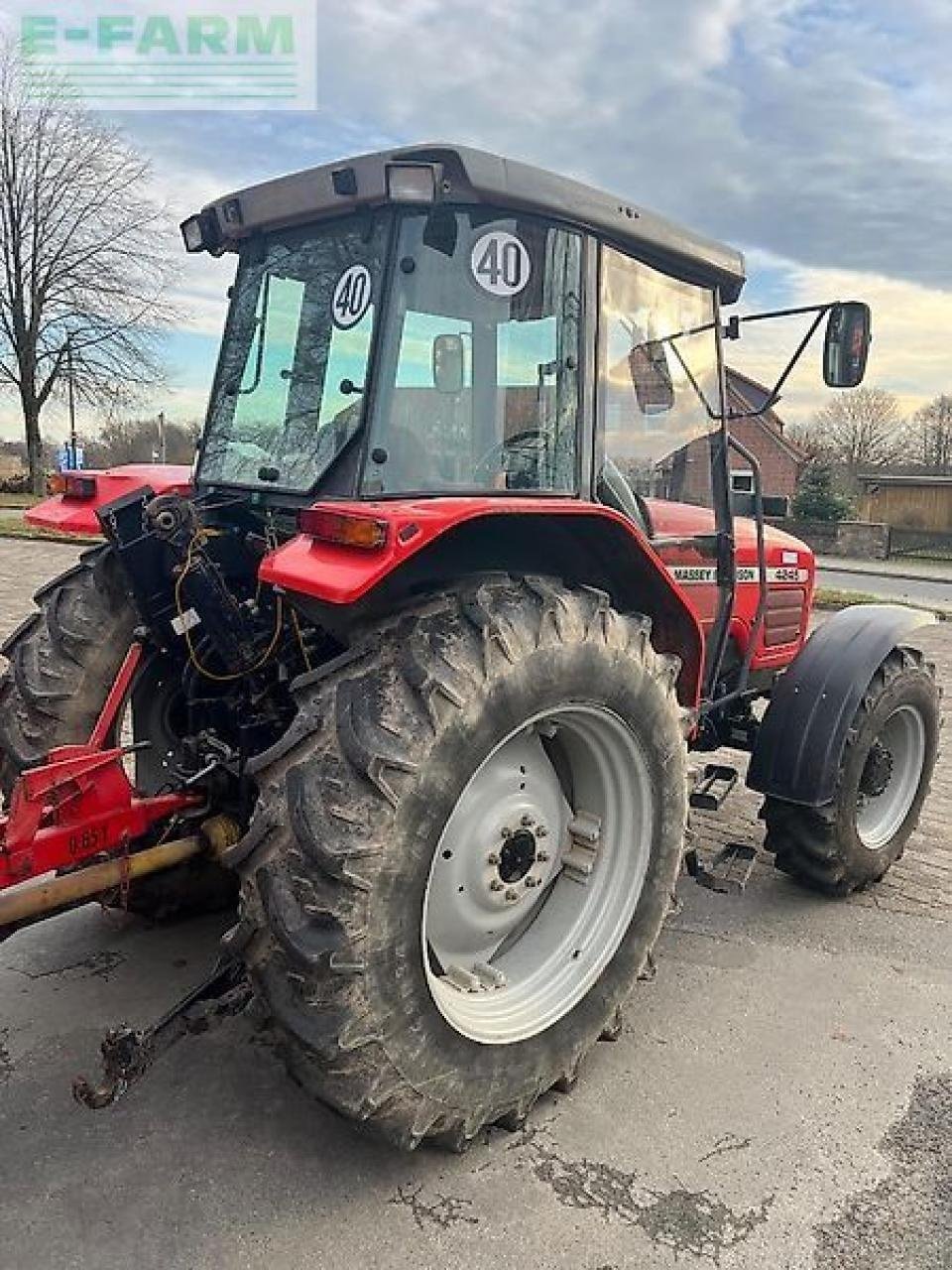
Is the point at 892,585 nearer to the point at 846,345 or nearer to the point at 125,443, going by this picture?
the point at 846,345

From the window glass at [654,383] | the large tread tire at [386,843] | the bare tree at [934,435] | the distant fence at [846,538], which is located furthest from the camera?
the bare tree at [934,435]

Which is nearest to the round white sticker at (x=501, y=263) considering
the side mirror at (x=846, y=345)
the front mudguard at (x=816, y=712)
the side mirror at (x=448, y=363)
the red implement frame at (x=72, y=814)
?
the side mirror at (x=448, y=363)

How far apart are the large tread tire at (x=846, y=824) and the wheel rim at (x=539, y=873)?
1249 mm

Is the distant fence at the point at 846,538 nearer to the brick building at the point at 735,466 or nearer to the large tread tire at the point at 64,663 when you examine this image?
the brick building at the point at 735,466

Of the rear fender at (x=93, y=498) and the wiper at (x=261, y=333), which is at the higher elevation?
the wiper at (x=261, y=333)

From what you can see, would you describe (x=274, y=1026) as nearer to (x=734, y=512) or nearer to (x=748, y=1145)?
(x=748, y=1145)

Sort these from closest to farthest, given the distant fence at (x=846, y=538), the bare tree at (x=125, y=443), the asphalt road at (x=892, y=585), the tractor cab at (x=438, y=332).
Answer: the tractor cab at (x=438, y=332), the asphalt road at (x=892, y=585), the distant fence at (x=846, y=538), the bare tree at (x=125, y=443)

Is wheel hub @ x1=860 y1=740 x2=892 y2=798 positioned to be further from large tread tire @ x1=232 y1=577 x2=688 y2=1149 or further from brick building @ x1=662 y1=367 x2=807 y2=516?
large tread tire @ x1=232 y1=577 x2=688 y2=1149

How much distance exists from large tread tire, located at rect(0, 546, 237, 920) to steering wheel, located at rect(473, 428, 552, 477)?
1.27 m

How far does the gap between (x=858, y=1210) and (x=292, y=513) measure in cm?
231

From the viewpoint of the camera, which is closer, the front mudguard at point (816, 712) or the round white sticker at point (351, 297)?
the round white sticker at point (351, 297)

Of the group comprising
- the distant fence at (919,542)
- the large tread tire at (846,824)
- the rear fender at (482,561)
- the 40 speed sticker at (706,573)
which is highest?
the rear fender at (482,561)

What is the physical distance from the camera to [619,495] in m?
3.36

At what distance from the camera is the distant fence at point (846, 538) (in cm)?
3047
